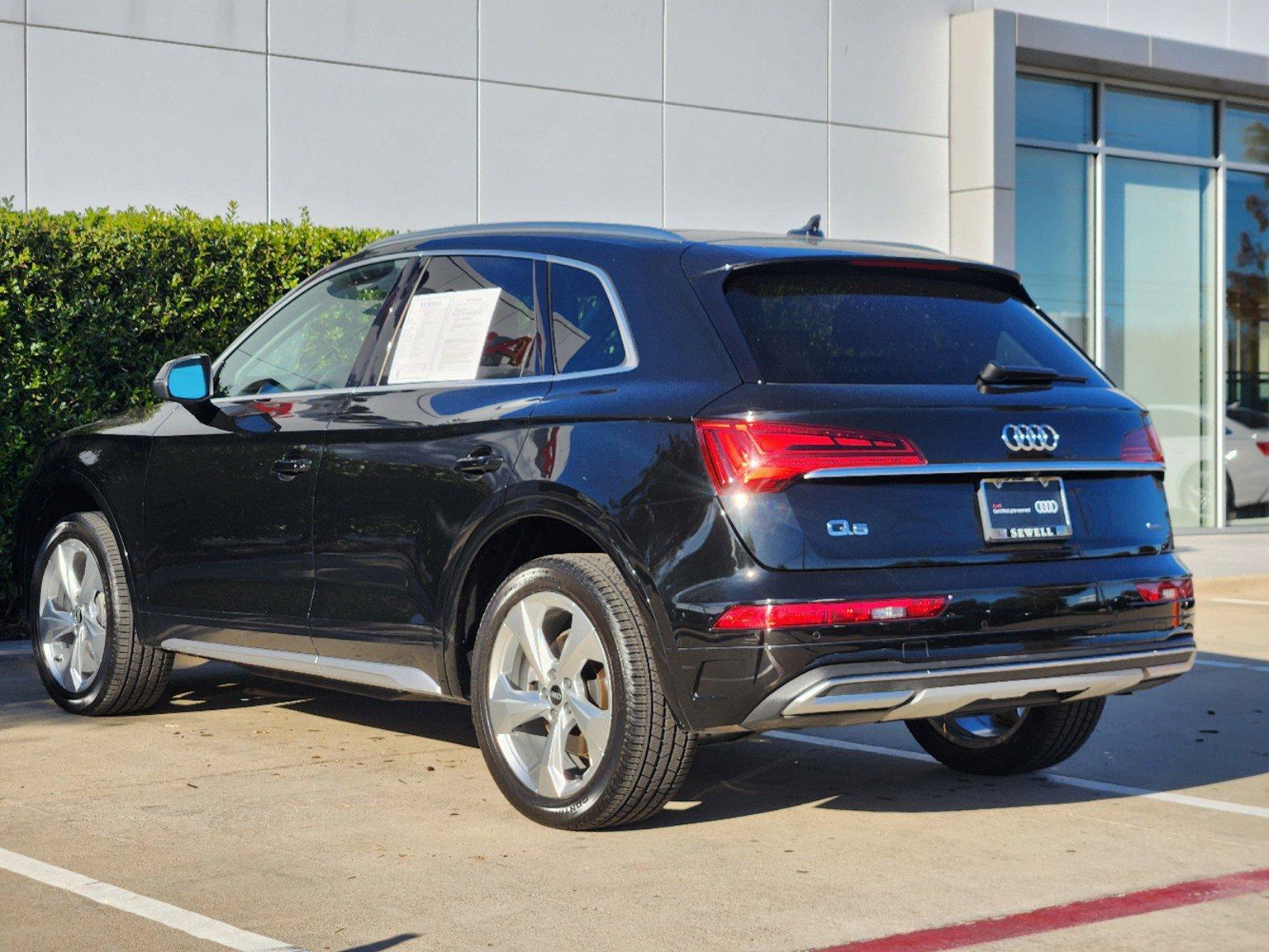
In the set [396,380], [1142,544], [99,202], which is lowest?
[1142,544]

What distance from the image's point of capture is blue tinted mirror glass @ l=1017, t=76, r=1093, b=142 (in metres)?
17.1

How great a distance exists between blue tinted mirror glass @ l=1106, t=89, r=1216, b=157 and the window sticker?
13.0 m

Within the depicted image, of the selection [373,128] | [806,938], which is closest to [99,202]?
[373,128]

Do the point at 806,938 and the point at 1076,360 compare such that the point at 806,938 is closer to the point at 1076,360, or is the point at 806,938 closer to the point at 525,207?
the point at 1076,360

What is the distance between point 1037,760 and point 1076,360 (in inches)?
56.3

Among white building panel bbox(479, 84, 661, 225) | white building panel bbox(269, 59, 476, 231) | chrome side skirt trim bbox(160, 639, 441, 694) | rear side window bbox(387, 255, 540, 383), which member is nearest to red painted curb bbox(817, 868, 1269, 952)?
chrome side skirt trim bbox(160, 639, 441, 694)

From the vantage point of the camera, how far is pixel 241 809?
570cm

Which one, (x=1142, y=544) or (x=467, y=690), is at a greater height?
(x=1142, y=544)

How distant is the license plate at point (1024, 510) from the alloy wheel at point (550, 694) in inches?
45.3

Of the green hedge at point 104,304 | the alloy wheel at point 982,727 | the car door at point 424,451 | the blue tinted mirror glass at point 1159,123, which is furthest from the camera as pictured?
the blue tinted mirror glass at point 1159,123

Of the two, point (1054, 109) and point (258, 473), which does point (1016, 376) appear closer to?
point (258, 473)

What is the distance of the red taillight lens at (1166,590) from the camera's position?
5.35 meters

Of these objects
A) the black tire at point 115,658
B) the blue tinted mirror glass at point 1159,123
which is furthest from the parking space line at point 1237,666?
the blue tinted mirror glass at point 1159,123

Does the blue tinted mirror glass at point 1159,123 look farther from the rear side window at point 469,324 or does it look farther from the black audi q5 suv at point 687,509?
the rear side window at point 469,324
